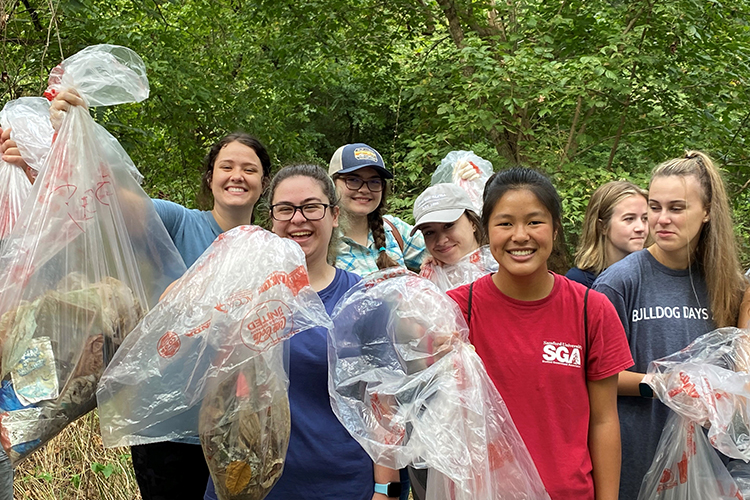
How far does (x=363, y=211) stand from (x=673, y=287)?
3.96 ft

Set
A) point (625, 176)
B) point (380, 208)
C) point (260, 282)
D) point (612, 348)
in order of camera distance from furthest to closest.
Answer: point (625, 176) → point (380, 208) → point (612, 348) → point (260, 282)

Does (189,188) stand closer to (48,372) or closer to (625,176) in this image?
(625,176)

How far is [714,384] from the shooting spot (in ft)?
5.64

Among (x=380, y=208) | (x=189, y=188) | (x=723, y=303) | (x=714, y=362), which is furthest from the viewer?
(x=189, y=188)

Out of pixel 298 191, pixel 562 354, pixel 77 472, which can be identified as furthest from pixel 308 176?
pixel 77 472

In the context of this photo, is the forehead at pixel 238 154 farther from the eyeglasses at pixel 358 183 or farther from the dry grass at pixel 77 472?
the dry grass at pixel 77 472

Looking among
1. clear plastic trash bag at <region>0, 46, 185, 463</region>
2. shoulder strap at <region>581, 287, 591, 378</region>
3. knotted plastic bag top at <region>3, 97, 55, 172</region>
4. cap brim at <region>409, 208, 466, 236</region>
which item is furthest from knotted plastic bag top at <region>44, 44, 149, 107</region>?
shoulder strap at <region>581, 287, 591, 378</region>

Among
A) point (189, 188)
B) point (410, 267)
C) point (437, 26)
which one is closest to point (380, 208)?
point (410, 267)

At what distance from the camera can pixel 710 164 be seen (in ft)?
6.57

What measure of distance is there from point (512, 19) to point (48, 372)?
5.09 m

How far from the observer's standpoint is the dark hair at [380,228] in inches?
98.8

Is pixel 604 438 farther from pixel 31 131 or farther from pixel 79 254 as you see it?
pixel 31 131

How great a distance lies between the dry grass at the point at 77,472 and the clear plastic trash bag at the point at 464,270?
2.28 metres

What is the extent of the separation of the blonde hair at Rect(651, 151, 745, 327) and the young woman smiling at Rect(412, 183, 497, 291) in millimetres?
745
